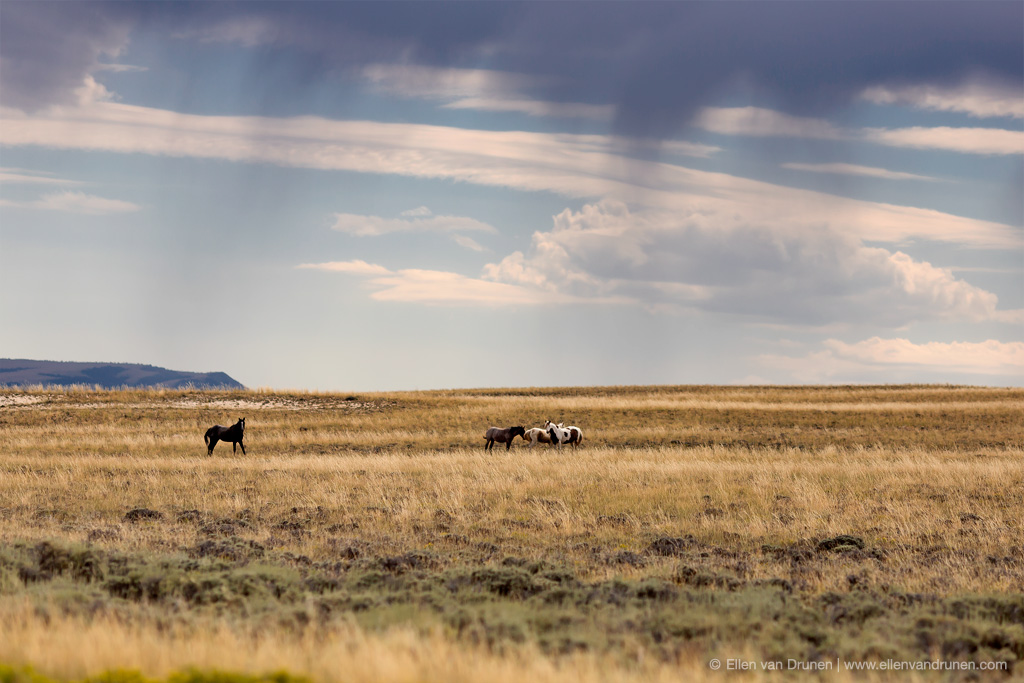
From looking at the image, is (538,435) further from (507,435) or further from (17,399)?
(17,399)

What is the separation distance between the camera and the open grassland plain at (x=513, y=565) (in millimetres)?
6512

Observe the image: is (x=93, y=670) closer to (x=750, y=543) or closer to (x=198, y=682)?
(x=198, y=682)

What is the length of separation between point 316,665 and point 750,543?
375 inches

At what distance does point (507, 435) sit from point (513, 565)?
21109mm

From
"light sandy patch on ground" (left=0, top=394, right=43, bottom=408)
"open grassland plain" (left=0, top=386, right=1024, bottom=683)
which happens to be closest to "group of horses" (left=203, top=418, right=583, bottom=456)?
"open grassland plain" (left=0, top=386, right=1024, bottom=683)

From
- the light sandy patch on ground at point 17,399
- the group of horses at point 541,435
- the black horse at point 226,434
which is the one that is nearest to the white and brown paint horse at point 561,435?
the group of horses at point 541,435

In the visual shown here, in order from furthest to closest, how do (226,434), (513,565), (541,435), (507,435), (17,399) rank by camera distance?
(17,399) < (541,435) < (507,435) < (226,434) < (513,565)

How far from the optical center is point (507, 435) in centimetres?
3172

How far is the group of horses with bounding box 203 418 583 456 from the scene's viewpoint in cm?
3089

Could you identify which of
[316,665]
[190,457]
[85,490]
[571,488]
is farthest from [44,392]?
[316,665]

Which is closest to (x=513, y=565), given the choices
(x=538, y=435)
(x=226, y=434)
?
(x=538, y=435)

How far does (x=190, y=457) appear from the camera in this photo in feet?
96.0

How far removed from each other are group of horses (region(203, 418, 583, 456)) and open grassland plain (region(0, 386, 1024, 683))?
5.97ft

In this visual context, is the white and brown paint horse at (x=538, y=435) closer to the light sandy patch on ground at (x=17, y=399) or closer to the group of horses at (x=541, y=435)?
the group of horses at (x=541, y=435)
